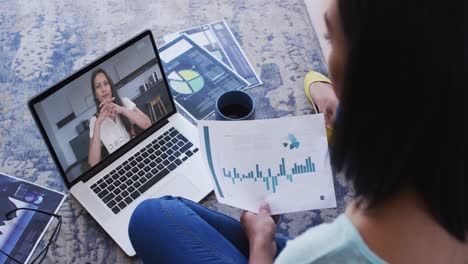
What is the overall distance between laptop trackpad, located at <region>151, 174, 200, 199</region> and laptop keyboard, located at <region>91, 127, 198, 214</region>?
2cm

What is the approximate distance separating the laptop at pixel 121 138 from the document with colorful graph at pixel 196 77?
9cm

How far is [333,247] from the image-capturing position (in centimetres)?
54

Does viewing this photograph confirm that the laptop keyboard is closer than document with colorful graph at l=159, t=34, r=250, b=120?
Yes

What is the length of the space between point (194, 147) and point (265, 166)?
188 millimetres

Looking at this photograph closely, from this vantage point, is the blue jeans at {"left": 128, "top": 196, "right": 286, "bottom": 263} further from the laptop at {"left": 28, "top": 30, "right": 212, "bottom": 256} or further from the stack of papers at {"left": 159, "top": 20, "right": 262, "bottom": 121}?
the stack of papers at {"left": 159, "top": 20, "right": 262, "bottom": 121}

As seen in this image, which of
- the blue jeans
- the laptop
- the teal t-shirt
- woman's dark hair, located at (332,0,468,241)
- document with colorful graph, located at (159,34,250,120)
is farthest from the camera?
document with colorful graph, located at (159,34,250,120)

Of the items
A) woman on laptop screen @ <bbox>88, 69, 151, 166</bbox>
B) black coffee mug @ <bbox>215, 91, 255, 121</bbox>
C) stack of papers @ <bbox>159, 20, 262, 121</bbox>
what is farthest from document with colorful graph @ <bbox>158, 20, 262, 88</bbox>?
woman on laptop screen @ <bbox>88, 69, 151, 166</bbox>

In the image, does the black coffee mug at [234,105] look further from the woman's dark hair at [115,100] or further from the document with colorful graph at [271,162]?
the woman's dark hair at [115,100]

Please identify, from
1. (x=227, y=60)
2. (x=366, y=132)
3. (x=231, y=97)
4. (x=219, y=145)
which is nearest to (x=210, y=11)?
(x=227, y=60)

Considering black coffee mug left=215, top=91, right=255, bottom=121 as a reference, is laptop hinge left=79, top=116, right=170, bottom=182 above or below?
below

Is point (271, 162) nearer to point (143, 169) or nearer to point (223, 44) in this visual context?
point (143, 169)

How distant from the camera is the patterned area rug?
99 centimetres

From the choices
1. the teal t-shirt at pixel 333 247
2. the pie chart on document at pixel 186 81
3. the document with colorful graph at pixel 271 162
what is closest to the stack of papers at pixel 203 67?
the pie chart on document at pixel 186 81

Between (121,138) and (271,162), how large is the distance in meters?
0.31
